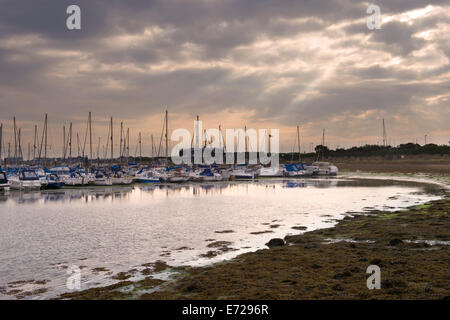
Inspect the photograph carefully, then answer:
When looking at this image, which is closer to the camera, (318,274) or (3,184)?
(318,274)

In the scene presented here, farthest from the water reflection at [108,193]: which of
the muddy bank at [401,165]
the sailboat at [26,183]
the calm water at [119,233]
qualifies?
the muddy bank at [401,165]

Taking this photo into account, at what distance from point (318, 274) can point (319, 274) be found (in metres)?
0.04

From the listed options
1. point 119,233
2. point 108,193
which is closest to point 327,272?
point 119,233

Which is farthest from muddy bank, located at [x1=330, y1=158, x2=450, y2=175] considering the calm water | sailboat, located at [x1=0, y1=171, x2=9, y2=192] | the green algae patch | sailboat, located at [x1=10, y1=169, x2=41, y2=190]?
the green algae patch

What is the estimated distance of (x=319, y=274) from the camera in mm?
12719

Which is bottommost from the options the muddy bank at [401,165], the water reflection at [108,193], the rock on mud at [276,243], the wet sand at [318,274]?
the water reflection at [108,193]

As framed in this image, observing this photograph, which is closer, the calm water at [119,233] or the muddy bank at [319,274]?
the muddy bank at [319,274]

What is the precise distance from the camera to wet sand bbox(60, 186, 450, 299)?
10898 mm

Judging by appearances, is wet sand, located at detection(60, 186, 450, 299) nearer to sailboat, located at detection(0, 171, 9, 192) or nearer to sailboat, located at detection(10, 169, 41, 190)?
sailboat, located at detection(10, 169, 41, 190)

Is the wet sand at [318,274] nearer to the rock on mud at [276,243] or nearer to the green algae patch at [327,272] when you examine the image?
the green algae patch at [327,272]

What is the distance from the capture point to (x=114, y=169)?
92.7m

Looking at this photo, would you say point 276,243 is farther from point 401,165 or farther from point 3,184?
point 401,165

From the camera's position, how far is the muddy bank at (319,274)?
10.9 m
